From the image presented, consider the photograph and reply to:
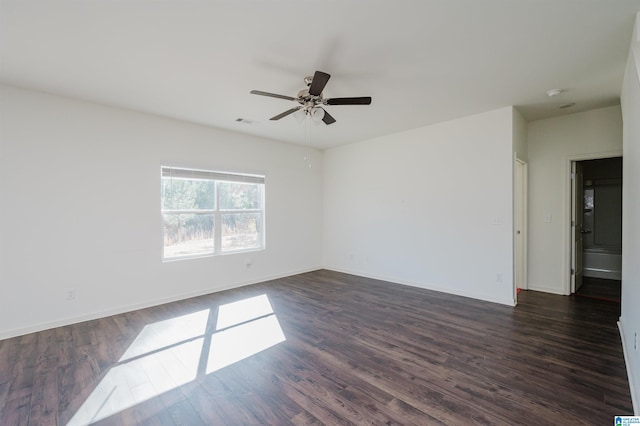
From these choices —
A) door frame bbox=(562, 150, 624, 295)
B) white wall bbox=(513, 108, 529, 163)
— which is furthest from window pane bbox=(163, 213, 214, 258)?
door frame bbox=(562, 150, 624, 295)

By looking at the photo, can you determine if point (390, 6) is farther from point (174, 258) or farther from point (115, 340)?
point (174, 258)

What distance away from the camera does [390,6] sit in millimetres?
1933

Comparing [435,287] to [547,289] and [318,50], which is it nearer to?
[547,289]

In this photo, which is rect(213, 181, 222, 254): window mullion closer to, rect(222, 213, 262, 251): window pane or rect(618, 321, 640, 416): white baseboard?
rect(222, 213, 262, 251): window pane

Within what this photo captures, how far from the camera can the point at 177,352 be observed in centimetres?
271

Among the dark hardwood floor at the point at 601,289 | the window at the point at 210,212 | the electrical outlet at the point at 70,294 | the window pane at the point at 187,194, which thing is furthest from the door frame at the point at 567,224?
the electrical outlet at the point at 70,294

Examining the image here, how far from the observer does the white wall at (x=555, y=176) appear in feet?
13.2

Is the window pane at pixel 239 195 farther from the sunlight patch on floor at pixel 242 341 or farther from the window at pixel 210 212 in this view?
the sunlight patch on floor at pixel 242 341

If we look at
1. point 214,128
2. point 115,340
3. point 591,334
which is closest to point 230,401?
point 115,340

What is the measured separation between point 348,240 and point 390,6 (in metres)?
4.52

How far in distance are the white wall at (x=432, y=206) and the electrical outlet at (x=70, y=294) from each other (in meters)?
4.34

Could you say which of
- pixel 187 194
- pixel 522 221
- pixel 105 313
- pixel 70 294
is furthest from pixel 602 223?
pixel 70 294

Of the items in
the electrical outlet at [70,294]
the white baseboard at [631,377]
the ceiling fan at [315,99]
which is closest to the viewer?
the white baseboard at [631,377]

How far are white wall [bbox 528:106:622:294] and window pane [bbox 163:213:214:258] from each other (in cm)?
521
